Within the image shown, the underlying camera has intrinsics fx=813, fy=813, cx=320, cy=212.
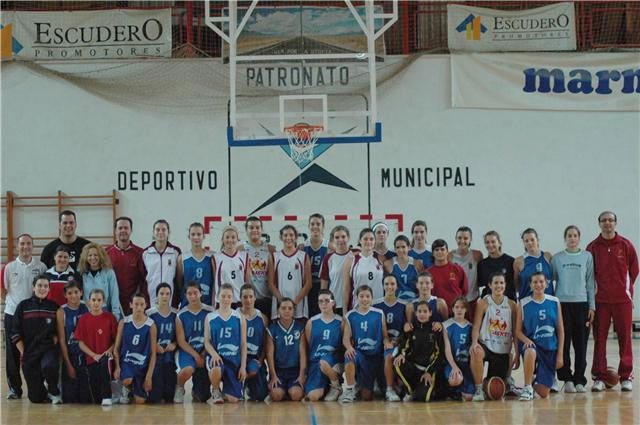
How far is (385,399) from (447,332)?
807 millimetres

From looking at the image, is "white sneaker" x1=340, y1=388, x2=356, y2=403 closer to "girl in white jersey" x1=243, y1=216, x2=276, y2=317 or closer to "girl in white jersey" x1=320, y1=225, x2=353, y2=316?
"girl in white jersey" x1=320, y1=225, x2=353, y2=316

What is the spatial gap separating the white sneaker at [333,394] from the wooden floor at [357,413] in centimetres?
14

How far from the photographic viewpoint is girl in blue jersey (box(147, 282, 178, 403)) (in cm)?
711

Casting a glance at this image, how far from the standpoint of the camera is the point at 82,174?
41.9 feet

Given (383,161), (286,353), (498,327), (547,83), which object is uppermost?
(547,83)

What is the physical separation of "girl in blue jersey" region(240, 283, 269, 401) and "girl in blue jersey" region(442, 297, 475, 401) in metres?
1.61

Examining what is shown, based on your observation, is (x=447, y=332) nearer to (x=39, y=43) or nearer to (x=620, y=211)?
(x=620, y=211)

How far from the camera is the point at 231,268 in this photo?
24.6 feet

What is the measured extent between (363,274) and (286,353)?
3.29 feet

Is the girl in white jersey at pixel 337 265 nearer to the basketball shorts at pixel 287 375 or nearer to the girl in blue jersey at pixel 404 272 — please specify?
the girl in blue jersey at pixel 404 272

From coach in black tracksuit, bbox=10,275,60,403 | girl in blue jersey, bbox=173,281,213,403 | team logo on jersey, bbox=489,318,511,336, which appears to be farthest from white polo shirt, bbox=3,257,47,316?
team logo on jersey, bbox=489,318,511,336

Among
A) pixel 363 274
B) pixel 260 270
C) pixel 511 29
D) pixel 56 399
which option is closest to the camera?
pixel 56 399

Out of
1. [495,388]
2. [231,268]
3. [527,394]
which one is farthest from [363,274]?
[527,394]

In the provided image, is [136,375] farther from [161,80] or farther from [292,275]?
[161,80]
